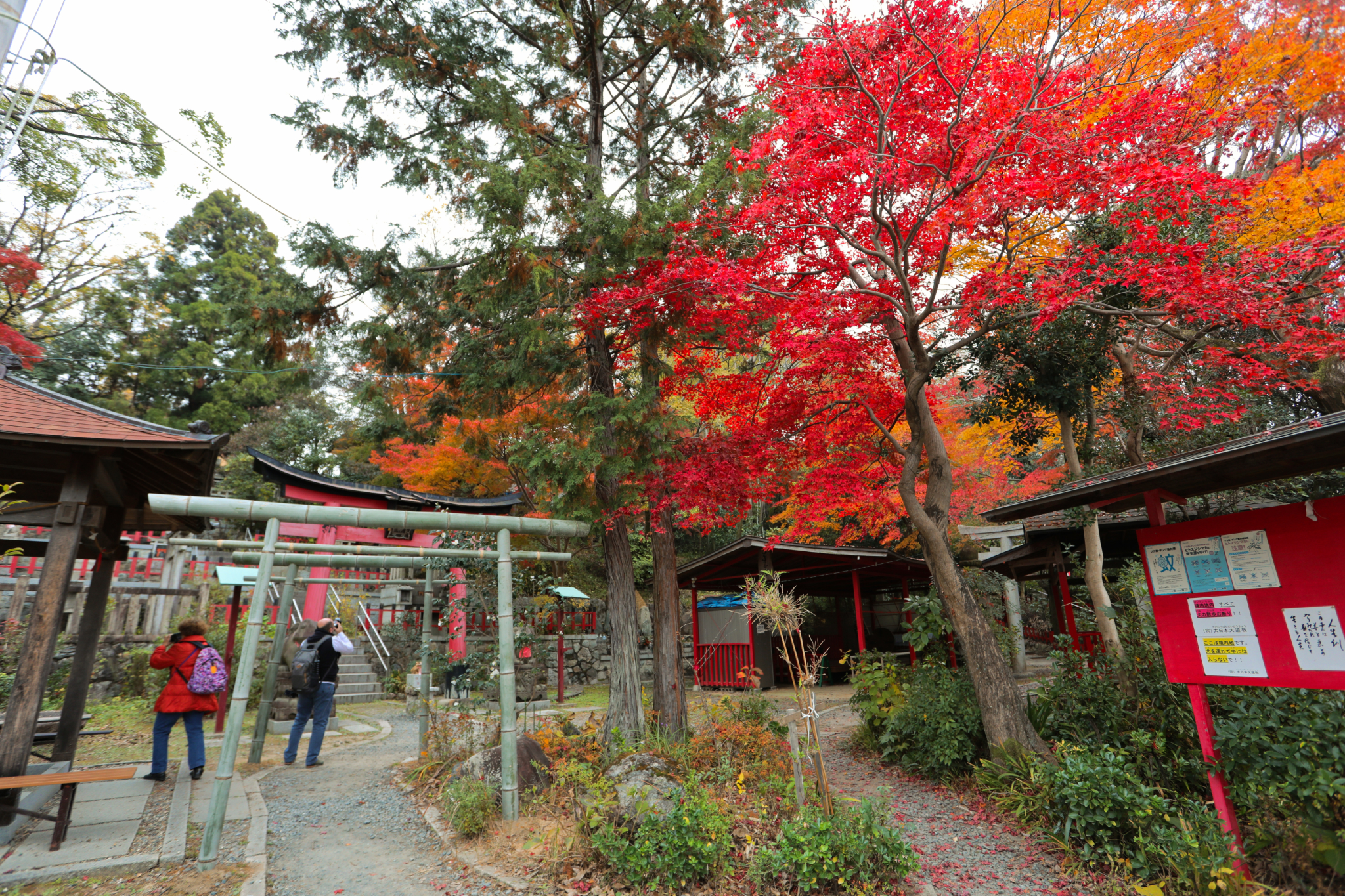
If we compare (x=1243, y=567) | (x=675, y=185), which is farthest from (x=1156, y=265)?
(x=675, y=185)

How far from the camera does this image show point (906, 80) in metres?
6.43

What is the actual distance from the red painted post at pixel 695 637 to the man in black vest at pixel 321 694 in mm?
9185

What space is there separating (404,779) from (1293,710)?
764cm

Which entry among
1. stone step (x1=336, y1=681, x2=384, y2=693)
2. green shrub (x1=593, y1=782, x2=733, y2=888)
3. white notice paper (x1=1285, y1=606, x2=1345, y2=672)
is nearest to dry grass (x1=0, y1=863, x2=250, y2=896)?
green shrub (x1=593, y1=782, x2=733, y2=888)

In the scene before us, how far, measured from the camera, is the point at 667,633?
7473mm

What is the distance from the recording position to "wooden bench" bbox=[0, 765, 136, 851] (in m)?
4.34

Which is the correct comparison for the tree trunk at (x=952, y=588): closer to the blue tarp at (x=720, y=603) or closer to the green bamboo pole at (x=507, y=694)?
the green bamboo pole at (x=507, y=694)

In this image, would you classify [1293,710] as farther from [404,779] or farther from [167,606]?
[167,606]

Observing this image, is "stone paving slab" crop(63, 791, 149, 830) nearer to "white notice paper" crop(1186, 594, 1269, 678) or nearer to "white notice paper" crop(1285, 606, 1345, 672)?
"white notice paper" crop(1186, 594, 1269, 678)

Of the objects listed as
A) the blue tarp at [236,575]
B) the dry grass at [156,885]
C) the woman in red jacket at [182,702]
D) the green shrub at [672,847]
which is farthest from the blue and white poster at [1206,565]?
the blue tarp at [236,575]

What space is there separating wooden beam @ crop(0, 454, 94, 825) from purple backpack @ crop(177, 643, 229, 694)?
1.22 metres

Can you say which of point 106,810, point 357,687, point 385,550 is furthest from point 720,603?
point 106,810

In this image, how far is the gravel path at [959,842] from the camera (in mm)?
4336

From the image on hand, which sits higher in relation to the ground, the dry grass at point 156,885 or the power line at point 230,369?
the power line at point 230,369
